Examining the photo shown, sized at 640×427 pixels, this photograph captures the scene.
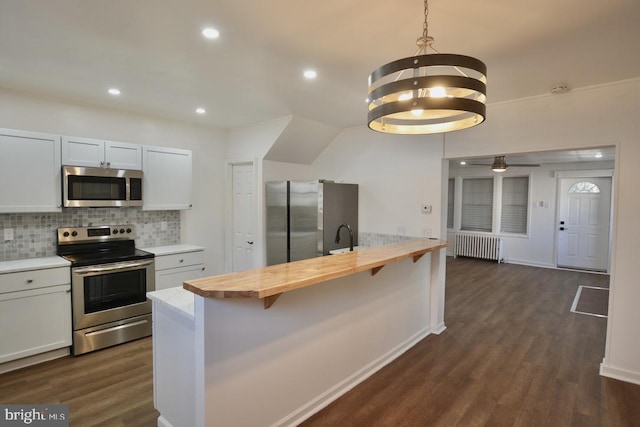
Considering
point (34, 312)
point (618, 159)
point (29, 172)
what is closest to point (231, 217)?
point (29, 172)

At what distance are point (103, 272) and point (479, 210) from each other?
835 cm

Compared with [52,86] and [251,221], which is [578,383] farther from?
[52,86]

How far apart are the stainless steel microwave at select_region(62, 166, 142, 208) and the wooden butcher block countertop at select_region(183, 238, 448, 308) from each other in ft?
7.87

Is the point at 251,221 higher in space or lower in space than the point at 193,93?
lower

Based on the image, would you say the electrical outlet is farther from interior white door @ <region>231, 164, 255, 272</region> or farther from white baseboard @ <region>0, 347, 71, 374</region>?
white baseboard @ <region>0, 347, 71, 374</region>

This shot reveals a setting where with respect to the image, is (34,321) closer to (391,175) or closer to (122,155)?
(122,155)

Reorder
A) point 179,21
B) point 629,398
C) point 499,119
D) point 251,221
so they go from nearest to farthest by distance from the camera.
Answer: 1. point 179,21
2. point 629,398
3. point 499,119
4. point 251,221

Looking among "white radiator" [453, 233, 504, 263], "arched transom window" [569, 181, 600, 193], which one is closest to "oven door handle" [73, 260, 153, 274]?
"white radiator" [453, 233, 504, 263]

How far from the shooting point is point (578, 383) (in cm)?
290

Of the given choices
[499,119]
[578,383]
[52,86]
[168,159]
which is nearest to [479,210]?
[499,119]

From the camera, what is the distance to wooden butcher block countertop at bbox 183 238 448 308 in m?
1.72

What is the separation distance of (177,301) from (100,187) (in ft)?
7.50

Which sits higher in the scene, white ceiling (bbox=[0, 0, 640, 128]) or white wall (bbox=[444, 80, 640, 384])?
white ceiling (bbox=[0, 0, 640, 128])

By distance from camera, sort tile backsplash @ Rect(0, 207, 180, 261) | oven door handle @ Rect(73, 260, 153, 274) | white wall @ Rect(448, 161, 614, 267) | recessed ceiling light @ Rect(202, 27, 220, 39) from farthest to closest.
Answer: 1. white wall @ Rect(448, 161, 614, 267)
2. tile backsplash @ Rect(0, 207, 180, 261)
3. oven door handle @ Rect(73, 260, 153, 274)
4. recessed ceiling light @ Rect(202, 27, 220, 39)
